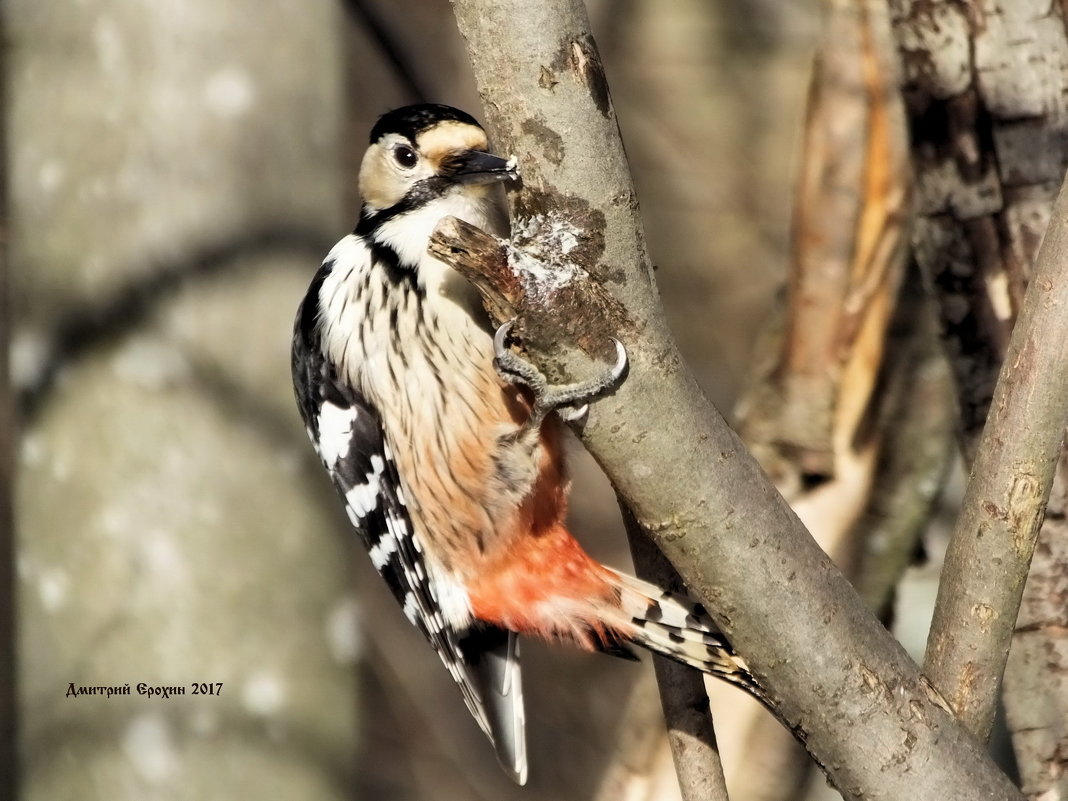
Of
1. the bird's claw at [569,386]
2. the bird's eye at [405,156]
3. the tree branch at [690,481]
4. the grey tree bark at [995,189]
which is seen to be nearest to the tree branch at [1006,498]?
the tree branch at [690,481]

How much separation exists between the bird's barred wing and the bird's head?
0.31 m

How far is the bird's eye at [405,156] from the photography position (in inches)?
107

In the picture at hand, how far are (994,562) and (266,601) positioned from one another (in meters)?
1.81

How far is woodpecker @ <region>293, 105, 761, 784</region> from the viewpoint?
102 inches

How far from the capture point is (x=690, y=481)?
163 cm

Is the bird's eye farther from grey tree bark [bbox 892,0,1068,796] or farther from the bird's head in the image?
grey tree bark [bbox 892,0,1068,796]

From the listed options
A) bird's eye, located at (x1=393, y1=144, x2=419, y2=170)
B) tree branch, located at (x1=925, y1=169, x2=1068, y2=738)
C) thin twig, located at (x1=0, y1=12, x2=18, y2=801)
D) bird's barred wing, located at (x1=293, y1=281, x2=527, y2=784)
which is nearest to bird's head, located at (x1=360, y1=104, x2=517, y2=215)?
bird's eye, located at (x1=393, y1=144, x2=419, y2=170)

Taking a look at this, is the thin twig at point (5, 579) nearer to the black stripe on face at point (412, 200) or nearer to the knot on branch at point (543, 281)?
the black stripe on face at point (412, 200)

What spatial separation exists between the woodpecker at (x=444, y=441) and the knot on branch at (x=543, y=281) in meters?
→ 0.82

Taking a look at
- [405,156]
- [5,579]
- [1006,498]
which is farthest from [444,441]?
[5,579]

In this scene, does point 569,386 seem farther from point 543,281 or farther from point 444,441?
point 444,441

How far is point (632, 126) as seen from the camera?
19.3 ft

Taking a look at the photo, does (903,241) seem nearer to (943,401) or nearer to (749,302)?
(943,401)

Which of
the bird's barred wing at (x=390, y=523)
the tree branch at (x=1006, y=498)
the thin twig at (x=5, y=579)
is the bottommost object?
the thin twig at (x=5, y=579)
